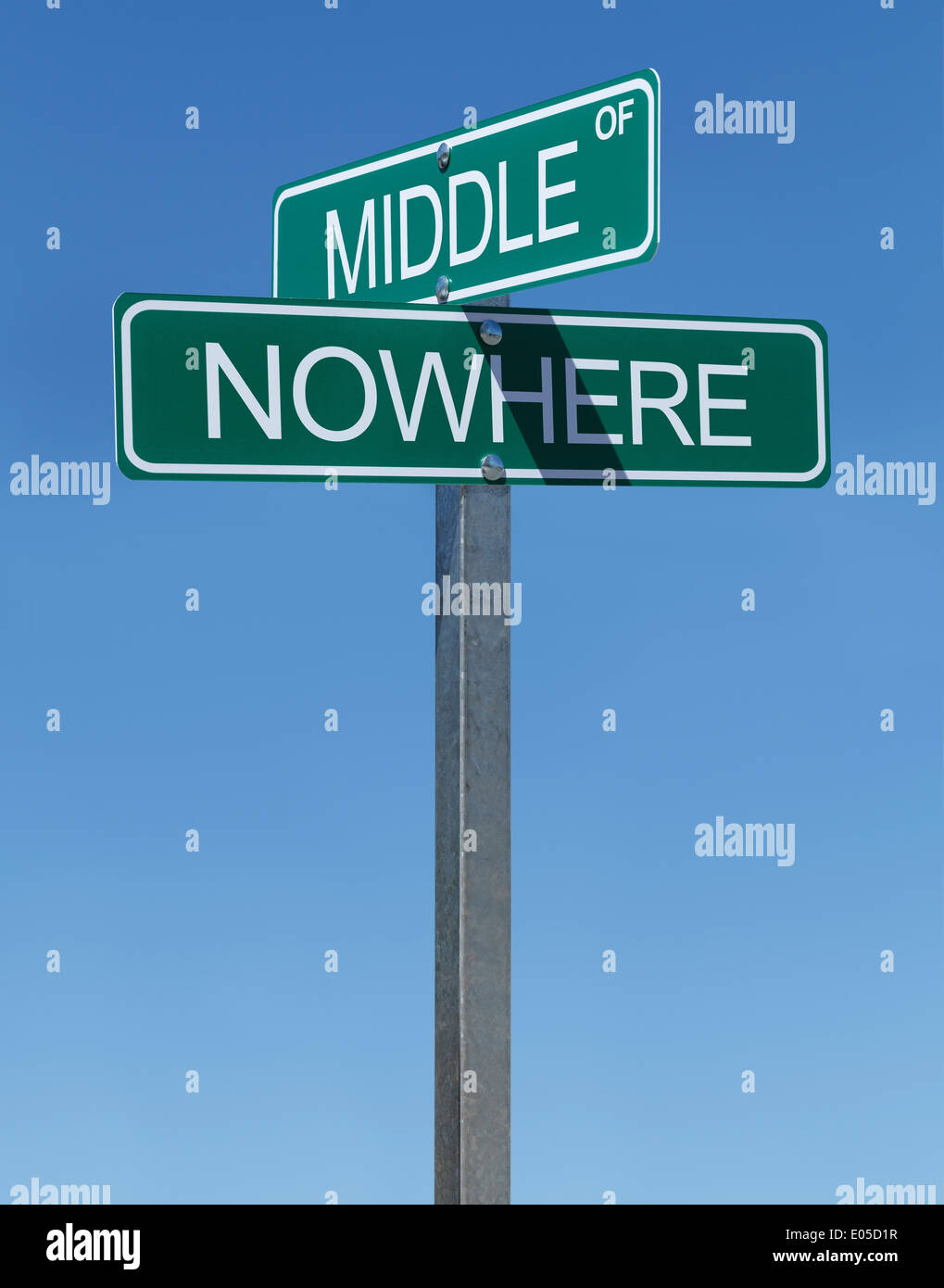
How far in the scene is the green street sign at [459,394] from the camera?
8.93 ft

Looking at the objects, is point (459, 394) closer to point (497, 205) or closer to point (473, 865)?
point (497, 205)

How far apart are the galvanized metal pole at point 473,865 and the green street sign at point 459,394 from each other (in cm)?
17

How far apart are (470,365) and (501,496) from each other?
0.90ft

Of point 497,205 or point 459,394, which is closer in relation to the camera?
point 459,394

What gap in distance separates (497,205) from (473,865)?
144 centimetres

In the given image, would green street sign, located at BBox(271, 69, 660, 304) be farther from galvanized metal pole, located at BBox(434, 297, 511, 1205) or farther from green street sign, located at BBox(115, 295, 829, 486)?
galvanized metal pole, located at BBox(434, 297, 511, 1205)

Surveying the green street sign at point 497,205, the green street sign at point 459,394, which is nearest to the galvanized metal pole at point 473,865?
the green street sign at point 459,394

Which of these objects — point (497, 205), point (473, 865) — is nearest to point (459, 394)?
point (497, 205)

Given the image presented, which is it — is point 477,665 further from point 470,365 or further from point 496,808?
point 470,365

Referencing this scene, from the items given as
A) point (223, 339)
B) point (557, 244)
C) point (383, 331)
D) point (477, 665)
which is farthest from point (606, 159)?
point (477, 665)

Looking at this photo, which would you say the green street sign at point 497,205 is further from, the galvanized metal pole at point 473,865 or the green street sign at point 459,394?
the galvanized metal pole at point 473,865

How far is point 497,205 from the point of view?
310 centimetres

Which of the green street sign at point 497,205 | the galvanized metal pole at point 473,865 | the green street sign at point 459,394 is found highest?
the green street sign at point 497,205

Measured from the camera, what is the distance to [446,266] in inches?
124
